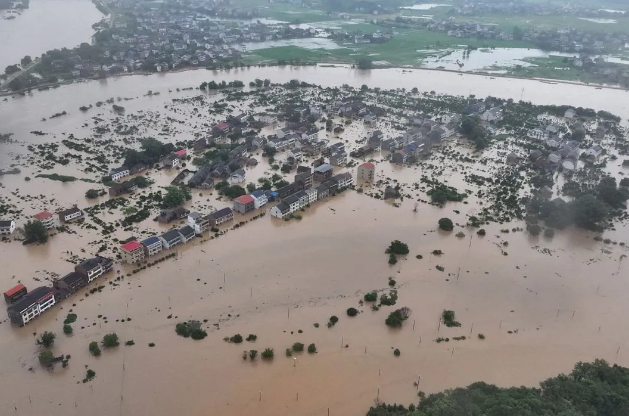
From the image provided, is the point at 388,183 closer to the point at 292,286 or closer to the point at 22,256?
the point at 292,286

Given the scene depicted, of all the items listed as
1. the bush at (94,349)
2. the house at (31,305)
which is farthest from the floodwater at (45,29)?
the bush at (94,349)

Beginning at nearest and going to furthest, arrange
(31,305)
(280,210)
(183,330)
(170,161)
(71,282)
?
(183,330), (31,305), (71,282), (280,210), (170,161)

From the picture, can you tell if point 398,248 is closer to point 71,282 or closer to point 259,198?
point 259,198

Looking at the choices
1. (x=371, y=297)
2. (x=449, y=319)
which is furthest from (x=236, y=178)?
(x=449, y=319)

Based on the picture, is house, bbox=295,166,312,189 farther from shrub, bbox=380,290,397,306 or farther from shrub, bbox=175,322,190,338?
shrub, bbox=175,322,190,338

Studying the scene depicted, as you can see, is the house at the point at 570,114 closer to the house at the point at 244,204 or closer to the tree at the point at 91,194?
the house at the point at 244,204

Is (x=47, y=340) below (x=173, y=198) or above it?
below


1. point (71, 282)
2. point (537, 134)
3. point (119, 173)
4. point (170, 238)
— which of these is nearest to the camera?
point (71, 282)
